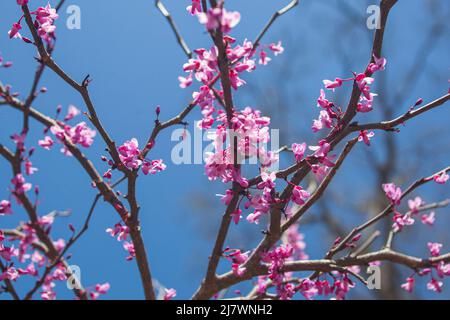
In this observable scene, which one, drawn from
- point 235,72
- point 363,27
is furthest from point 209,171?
point 363,27

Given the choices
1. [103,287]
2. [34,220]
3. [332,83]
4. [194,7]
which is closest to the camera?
[194,7]

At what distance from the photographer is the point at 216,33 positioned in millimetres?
1896

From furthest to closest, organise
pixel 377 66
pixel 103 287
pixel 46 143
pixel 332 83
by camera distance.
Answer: pixel 103 287 → pixel 46 143 → pixel 332 83 → pixel 377 66

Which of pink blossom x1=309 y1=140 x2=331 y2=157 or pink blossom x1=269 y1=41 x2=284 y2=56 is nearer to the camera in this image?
pink blossom x1=309 y1=140 x2=331 y2=157

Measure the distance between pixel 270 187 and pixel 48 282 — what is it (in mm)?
2130

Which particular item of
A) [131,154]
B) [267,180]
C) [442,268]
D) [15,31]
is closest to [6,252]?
[131,154]

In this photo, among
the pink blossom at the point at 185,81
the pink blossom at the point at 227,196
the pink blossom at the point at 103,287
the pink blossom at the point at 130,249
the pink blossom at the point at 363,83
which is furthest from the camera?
the pink blossom at the point at 103,287

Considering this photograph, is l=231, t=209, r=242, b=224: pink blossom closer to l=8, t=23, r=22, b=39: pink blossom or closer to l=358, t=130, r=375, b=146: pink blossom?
l=358, t=130, r=375, b=146: pink blossom

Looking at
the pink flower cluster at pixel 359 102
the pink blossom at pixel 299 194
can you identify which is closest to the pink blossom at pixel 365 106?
the pink flower cluster at pixel 359 102

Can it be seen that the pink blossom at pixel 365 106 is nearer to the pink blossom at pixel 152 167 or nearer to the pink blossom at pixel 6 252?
the pink blossom at pixel 152 167

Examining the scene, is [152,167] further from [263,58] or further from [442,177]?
[442,177]

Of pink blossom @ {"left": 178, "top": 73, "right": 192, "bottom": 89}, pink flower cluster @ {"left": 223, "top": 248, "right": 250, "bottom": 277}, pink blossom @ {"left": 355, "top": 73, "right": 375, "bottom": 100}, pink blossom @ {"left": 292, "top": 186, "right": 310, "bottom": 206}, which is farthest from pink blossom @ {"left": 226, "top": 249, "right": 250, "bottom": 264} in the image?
pink blossom @ {"left": 355, "top": 73, "right": 375, "bottom": 100}

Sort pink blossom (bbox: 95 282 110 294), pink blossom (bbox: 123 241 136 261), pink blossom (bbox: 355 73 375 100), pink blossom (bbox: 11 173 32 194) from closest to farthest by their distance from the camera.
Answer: pink blossom (bbox: 355 73 375 100)
pink blossom (bbox: 11 173 32 194)
pink blossom (bbox: 123 241 136 261)
pink blossom (bbox: 95 282 110 294)
